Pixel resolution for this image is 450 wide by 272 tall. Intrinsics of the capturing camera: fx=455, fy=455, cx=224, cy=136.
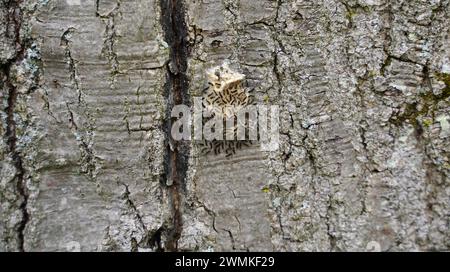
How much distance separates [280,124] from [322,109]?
0.38 feet

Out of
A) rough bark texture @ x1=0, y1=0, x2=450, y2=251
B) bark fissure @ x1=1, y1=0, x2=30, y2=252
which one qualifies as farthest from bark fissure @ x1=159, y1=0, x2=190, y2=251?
bark fissure @ x1=1, y1=0, x2=30, y2=252

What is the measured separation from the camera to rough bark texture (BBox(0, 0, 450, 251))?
116 cm

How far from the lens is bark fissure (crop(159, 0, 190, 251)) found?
3.86ft

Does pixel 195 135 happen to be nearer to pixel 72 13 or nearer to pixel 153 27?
pixel 153 27

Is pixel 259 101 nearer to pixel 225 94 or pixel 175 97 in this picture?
pixel 225 94

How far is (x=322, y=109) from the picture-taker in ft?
3.89

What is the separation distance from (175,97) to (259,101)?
0.22 meters

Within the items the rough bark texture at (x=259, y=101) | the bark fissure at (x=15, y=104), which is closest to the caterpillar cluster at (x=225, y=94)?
the rough bark texture at (x=259, y=101)

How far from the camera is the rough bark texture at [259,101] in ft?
3.80

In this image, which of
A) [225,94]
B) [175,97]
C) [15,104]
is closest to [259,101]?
[225,94]

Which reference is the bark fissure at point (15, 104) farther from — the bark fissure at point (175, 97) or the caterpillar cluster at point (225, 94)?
the caterpillar cluster at point (225, 94)

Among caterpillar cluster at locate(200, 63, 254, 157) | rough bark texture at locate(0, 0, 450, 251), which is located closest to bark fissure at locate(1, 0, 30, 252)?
rough bark texture at locate(0, 0, 450, 251)

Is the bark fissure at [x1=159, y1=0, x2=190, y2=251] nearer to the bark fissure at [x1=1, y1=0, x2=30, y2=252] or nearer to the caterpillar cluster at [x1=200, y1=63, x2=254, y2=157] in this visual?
the caterpillar cluster at [x1=200, y1=63, x2=254, y2=157]
